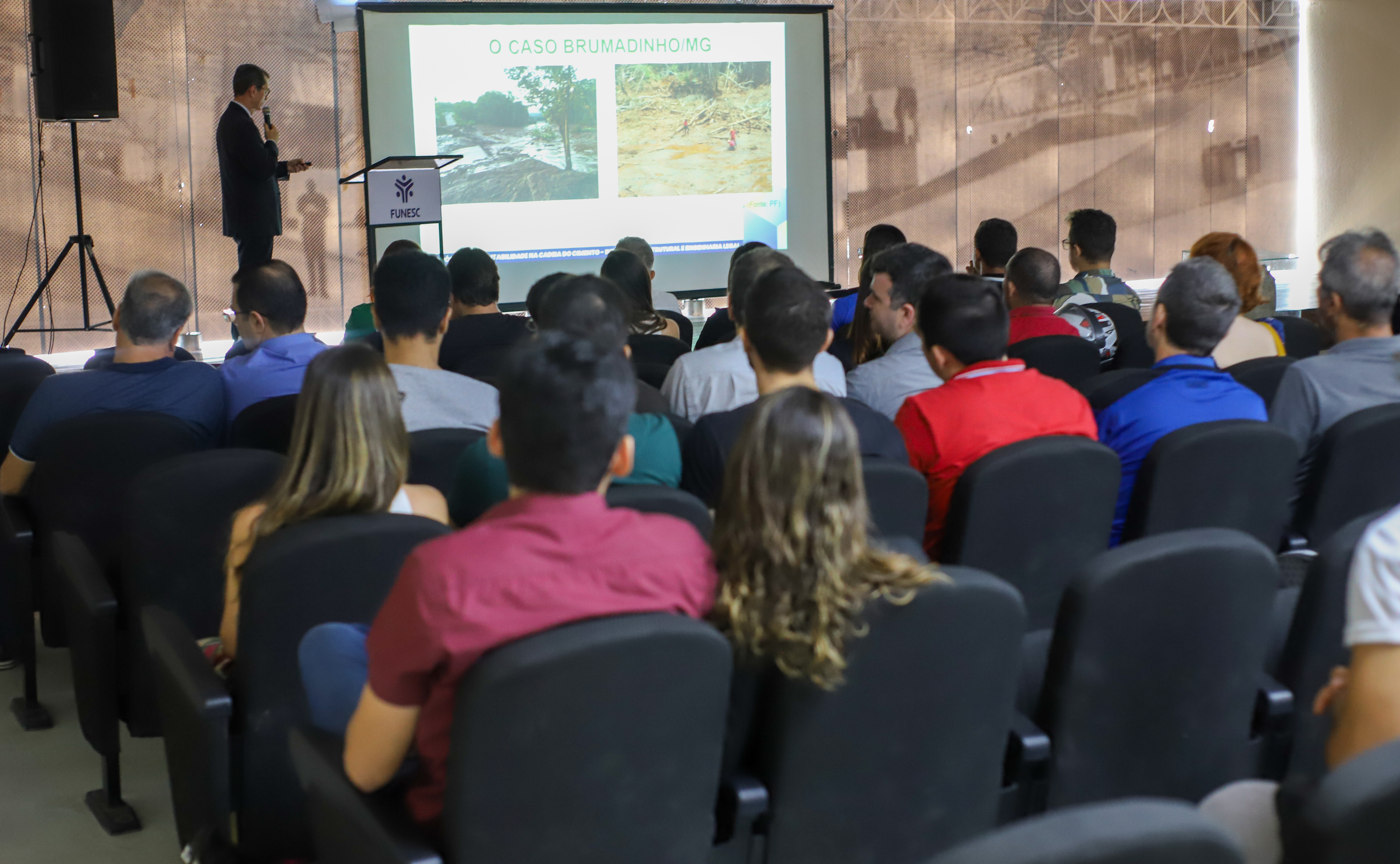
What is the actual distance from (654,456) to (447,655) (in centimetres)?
121

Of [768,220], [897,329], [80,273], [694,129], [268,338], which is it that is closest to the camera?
[268,338]

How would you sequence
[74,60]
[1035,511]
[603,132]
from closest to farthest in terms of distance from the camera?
1. [1035,511]
2. [74,60]
3. [603,132]

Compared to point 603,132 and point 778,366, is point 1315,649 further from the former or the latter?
point 603,132

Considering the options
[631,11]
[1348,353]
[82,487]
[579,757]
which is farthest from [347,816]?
[631,11]

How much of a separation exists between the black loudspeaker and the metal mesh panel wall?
1053 mm

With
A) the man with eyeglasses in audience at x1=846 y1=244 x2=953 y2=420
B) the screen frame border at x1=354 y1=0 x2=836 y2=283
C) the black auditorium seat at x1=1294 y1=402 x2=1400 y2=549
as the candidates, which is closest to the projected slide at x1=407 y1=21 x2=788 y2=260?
the screen frame border at x1=354 y1=0 x2=836 y2=283

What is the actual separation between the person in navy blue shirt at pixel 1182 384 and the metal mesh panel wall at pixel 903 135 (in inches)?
267

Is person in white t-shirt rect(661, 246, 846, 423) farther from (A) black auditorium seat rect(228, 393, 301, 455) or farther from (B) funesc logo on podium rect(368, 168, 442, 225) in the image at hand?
(B) funesc logo on podium rect(368, 168, 442, 225)

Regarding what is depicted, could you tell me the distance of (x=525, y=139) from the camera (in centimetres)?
886

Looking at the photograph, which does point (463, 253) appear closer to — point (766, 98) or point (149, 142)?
point (149, 142)

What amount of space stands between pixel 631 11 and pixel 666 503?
7431 millimetres

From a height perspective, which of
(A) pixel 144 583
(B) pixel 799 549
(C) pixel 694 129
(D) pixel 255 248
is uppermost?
(C) pixel 694 129

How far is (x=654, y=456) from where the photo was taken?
2.65 meters

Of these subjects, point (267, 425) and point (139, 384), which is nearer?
point (267, 425)
